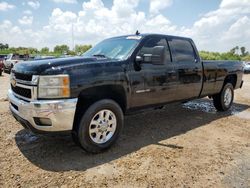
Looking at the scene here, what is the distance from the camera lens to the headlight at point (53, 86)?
3.79 m

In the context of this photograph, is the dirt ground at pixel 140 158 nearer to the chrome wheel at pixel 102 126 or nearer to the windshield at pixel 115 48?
the chrome wheel at pixel 102 126

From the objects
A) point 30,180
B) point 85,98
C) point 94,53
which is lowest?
point 30,180

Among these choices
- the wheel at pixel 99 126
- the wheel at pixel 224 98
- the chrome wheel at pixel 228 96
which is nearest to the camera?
the wheel at pixel 99 126

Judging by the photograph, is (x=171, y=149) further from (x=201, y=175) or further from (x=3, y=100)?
(x=3, y=100)

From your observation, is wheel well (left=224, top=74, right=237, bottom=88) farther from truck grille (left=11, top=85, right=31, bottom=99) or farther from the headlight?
truck grille (left=11, top=85, right=31, bottom=99)

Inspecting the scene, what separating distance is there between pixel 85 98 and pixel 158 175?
159 centimetres

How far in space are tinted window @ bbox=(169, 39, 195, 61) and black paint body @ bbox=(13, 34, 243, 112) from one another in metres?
0.10

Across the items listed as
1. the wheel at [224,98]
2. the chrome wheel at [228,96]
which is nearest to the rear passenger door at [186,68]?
the wheel at [224,98]

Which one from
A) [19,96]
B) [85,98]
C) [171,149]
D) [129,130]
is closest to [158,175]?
[171,149]

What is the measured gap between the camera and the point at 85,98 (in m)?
4.29

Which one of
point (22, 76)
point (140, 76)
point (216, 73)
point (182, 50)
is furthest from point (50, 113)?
point (216, 73)

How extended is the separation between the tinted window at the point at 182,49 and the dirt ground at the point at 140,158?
1.52 meters

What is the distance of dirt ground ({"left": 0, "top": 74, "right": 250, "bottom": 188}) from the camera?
3.53 m

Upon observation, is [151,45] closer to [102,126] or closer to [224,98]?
[102,126]
